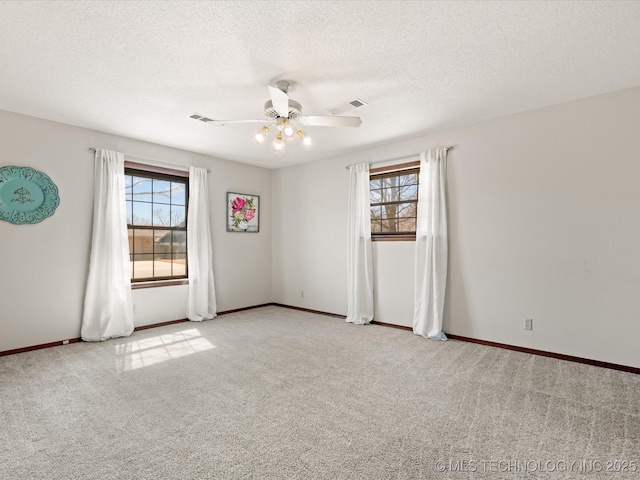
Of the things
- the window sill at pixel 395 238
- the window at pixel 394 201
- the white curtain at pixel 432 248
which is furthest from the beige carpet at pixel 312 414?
the window at pixel 394 201

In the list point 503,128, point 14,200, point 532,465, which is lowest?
point 532,465

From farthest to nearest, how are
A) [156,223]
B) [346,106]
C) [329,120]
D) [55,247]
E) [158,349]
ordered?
[156,223], [55,247], [158,349], [346,106], [329,120]

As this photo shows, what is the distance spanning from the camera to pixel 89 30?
220cm

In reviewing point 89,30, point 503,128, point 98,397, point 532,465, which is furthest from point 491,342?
point 89,30

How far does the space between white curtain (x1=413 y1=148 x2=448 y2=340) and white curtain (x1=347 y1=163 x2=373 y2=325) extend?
80 centimetres

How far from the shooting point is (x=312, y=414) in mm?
2311

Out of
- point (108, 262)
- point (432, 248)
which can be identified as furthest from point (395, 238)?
point (108, 262)

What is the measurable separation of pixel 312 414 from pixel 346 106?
109 inches

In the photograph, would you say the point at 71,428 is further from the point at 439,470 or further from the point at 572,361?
the point at 572,361

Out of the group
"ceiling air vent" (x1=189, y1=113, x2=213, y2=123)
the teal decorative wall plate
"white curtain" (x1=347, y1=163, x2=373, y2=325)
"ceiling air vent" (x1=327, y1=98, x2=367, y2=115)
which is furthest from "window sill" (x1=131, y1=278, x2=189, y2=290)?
"ceiling air vent" (x1=327, y1=98, x2=367, y2=115)

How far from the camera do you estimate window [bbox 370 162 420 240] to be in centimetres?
458

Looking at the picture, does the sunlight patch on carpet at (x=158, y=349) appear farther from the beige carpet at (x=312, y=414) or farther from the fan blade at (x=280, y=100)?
the fan blade at (x=280, y=100)

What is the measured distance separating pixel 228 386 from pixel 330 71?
2731 millimetres

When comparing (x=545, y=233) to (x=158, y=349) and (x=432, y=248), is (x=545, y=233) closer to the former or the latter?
(x=432, y=248)
